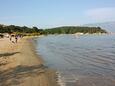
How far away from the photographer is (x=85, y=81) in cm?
1525

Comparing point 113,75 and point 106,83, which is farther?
point 113,75

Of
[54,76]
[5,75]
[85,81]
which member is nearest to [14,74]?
[5,75]

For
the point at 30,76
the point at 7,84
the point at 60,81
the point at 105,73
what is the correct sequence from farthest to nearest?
1. the point at 105,73
2. the point at 30,76
3. the point at 60,81
4. the point at 7,84

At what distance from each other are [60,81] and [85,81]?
146 cm

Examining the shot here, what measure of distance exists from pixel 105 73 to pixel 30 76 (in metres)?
5.22

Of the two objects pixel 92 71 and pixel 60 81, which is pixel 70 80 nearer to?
pixel 60 81

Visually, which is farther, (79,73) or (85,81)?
(79,73)

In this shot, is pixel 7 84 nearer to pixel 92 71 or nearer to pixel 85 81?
pixel 85 81

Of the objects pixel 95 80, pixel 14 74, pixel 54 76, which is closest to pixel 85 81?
pixel 95 80

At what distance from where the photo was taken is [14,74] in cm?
1730

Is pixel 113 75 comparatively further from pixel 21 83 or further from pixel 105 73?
pixel 21 83

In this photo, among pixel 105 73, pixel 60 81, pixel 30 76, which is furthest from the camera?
pixel 105 73

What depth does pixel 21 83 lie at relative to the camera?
14.4 metres

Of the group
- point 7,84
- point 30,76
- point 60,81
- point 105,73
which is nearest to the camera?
point 7,84
